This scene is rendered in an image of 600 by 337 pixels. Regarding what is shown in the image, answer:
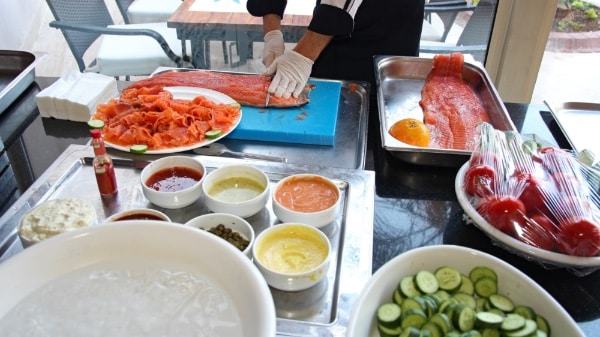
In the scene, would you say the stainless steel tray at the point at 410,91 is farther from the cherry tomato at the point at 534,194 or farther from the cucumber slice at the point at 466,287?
the cucumber slice at the point at 466,287

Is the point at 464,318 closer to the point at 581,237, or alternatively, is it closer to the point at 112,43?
the point at 581,237

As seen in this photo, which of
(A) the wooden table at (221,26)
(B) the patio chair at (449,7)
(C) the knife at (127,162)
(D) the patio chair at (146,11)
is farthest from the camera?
(D) the patio chair at (146,11)

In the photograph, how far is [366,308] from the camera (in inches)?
31.3

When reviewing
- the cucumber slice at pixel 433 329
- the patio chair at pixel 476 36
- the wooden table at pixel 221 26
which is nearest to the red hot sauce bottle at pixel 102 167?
the cucumber slice at pixel 433 329

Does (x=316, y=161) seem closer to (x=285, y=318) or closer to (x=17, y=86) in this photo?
(x=285, y=318)

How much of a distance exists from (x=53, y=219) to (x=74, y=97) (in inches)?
27.1

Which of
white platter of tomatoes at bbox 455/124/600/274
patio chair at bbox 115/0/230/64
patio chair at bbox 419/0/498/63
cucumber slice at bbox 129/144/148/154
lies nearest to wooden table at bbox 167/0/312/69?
patio chair at bbox 115/0/230/64

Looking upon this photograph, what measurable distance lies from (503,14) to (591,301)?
5.52 feet

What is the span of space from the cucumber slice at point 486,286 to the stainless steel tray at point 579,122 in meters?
0.79

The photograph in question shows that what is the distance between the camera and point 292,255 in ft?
3.26

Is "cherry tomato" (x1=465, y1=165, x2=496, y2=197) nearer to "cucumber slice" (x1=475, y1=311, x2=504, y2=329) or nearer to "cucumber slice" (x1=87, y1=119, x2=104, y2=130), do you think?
"cucumber slice" (x1=475, y1=311, x2=504, y2=329)

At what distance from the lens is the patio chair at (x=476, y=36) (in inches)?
94.3

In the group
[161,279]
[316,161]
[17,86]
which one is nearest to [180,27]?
[17,86]

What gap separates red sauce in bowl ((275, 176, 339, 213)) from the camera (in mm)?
1139
